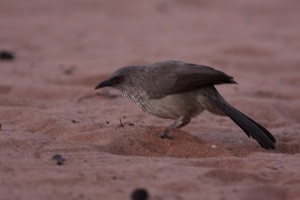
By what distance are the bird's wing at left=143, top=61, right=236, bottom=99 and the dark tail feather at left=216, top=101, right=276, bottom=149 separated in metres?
0.26

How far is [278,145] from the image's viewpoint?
20.0 feet

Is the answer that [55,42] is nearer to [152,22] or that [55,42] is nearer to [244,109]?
[152,22]

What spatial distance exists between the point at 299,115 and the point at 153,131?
254 cm

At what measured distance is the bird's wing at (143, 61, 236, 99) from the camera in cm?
578

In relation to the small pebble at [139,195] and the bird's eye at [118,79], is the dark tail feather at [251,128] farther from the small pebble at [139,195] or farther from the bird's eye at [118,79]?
the small pebble at [139,195]

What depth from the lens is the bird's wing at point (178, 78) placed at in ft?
19.0

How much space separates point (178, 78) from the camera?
5.93 m

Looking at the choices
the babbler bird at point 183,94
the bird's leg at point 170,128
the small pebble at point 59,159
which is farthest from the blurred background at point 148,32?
the small pebble at point 59,159

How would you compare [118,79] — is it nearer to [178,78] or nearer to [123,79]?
[123,79]

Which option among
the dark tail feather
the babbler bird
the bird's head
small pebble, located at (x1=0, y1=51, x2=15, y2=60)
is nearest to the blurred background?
small pebble, located at (x1=0, y1=51, x2=15, y2=60)

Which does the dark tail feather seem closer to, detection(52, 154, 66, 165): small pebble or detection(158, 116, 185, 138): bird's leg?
detection(158, 116, 185, 138): bird's leg

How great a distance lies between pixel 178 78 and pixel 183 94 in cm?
15

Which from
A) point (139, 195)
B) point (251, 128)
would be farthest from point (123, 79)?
point (139, 195)

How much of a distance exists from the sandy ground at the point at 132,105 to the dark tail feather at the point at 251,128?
10 centimetres
